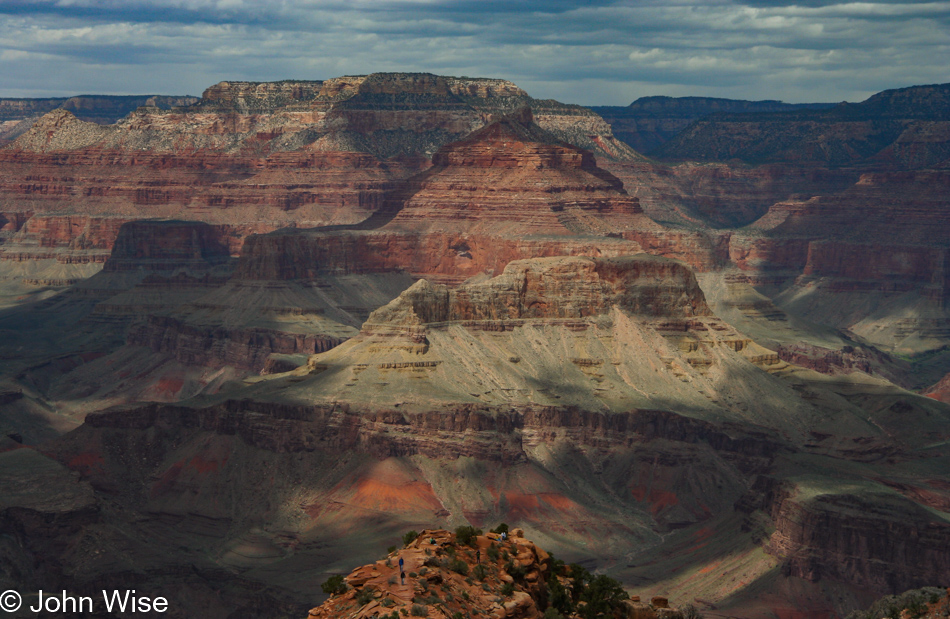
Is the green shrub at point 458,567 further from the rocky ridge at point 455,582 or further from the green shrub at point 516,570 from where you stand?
the green shrub at point 516,570

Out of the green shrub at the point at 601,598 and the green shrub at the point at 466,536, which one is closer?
the green shrub at the point at 466,536

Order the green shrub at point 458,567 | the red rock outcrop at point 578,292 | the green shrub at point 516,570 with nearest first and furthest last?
the green shrub at point 458,567 < the green shrub at point 516,570 < the red rock outcrop at point 578,292

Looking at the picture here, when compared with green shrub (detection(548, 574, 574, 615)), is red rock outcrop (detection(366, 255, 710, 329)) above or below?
below

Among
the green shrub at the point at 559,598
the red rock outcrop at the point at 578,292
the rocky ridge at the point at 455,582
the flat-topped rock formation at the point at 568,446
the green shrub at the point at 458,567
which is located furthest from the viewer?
the red rock outcrop at the point at 578,292

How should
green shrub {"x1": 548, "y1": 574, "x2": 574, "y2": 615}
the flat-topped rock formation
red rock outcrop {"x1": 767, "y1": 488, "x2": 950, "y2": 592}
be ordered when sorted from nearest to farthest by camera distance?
green shrub {"x1": 548, "y1": 574, "x2": 574, "y2": 615}, red rock outcrop {"x1": 767, "y1": 488, "x2": 950, "y2": 592}, the flat-topped rock formation

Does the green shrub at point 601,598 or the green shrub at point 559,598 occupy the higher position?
the green shrub at point 559,598

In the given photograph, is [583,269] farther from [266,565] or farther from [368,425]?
[266,565]

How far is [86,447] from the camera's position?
148m

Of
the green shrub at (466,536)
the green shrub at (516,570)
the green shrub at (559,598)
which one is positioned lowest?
the green shrub at (559,598)

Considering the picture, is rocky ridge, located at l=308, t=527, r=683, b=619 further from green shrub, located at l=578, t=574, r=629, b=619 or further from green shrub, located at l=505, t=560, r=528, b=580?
green shrub, located at l=578, t=574, r=629, b=619

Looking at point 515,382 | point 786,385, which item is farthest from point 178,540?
point 786,385

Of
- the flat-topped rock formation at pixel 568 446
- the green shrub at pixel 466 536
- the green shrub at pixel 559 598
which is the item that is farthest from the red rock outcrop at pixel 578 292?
the green shrub at pixel 466 536

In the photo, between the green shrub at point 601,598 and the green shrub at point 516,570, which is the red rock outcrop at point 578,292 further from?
the green shrub at point 516,570

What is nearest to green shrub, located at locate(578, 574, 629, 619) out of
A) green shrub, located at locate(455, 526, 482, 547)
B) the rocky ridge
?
the rocky ridge
